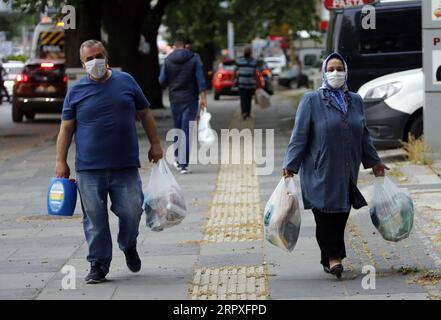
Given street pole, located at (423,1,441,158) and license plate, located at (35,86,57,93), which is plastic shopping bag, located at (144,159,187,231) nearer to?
street pole, located at (423,1,441,158)

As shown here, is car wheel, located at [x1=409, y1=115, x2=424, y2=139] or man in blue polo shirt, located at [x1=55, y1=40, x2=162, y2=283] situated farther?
car wheel, located at [x1=409, y1=115, x2=424, y2=139]

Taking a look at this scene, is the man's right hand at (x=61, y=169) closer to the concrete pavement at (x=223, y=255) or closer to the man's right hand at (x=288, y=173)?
the concrete pavement at (x=223, y=255)

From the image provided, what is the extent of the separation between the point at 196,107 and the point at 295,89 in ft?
121

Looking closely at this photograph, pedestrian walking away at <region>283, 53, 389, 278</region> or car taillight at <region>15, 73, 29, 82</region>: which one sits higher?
pedestrian walking away at <region>283, 53, 389, 278</region>

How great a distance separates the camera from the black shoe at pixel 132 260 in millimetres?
8234

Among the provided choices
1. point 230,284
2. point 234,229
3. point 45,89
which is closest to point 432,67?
point 234,229

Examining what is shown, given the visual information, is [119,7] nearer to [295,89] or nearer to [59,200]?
[59,200]

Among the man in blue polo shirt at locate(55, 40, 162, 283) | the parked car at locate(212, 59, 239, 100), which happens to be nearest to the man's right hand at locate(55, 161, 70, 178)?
the man in blue polo shirt at locate(55, 40, 162, 283)

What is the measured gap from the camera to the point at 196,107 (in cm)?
1484

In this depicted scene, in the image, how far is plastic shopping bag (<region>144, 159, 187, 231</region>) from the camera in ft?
26.8

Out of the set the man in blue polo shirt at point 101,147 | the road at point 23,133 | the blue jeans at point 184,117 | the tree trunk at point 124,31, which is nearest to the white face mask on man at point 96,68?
the man in blue polo shirt at point 101,147

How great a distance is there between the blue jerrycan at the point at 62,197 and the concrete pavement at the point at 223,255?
52 centimetres

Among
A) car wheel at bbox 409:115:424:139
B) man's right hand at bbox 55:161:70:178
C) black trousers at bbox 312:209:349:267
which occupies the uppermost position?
man's right hand at bbox 55:161:70:178

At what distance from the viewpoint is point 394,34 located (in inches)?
712
